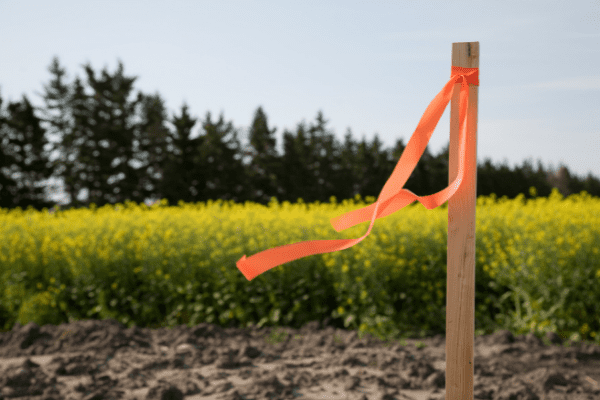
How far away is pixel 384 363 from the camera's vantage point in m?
3.55

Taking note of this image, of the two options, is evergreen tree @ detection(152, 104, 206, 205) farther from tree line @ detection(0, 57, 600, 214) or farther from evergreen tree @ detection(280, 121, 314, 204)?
evergreen tree @ detection(280, 121, 314, 204)

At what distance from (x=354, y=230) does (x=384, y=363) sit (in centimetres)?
191

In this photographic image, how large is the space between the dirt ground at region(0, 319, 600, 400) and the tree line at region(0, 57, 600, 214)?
2372 centimetres

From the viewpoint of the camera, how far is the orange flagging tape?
5.25ft

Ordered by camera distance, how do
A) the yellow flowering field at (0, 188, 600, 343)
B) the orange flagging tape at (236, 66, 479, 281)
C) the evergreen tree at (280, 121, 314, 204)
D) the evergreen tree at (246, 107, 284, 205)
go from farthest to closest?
the evergreen tree at (280, 121, 314, 204), the evergreen tree at (246, 107, 284, 205), the yellow flowering field at (0, 188, 600, 343), the orange flagging tape at (236, 66, 479, 281)

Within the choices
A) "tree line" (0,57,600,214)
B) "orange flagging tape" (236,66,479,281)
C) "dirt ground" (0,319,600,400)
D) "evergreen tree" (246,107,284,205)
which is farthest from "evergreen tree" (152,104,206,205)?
"orange flagging tape" (236,66,479,281)

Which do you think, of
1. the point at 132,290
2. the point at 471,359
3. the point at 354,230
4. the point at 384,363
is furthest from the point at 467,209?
the point at 132,290

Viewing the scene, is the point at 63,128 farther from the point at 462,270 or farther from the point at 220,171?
the point at 462,270

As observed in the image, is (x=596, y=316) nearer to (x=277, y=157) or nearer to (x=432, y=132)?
(x=432, y=132)

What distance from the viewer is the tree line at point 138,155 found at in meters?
26.6

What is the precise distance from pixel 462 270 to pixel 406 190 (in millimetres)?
336

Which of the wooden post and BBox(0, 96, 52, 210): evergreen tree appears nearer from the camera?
the wooden post

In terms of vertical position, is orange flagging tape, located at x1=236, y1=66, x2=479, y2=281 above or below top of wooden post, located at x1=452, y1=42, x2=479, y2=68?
below

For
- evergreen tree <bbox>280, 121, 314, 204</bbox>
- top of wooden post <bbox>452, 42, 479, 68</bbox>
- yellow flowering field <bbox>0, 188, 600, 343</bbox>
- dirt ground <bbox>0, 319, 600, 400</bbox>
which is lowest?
dirt ground <bbox>0, 319, 600, 400</bbox>
